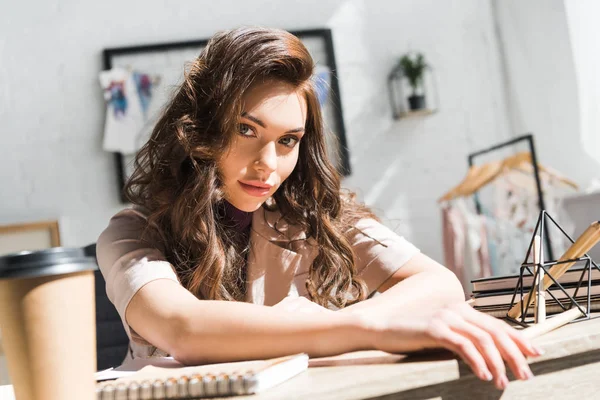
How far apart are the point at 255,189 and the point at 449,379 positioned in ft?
1.94

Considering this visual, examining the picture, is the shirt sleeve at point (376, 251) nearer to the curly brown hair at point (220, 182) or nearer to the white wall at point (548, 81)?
the curly brown hair at point (220, 182)

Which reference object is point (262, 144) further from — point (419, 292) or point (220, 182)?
point (419, 292)

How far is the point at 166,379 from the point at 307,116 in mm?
728

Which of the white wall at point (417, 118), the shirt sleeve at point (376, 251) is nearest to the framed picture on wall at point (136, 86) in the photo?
the white wall at point (417, 118)

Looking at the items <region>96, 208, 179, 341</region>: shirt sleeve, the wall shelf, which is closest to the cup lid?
<region>96, 208, 179, 341</region>: shirt sleeve

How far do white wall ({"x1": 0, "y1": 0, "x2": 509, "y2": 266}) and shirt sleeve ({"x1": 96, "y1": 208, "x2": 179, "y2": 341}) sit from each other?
2556 mm

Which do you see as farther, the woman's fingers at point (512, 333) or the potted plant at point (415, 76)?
the potted plant at point (415, 76)

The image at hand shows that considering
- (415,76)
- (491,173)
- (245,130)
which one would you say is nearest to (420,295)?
(245,130)

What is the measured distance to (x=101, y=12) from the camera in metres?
3.77

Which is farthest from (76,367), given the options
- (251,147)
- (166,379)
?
(251,147)

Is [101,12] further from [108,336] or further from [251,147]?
[251,147]

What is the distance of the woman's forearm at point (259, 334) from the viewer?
2.45 ft

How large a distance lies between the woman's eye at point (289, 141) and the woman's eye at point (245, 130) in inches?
2.3

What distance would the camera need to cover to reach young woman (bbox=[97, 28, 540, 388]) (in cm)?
80
